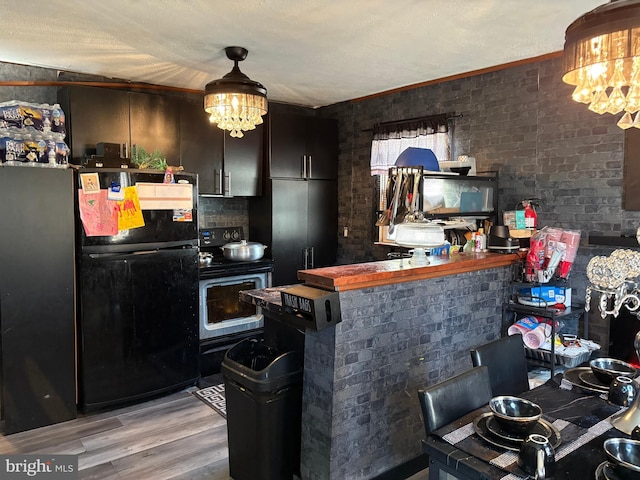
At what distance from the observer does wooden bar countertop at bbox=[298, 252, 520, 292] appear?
2.27 m

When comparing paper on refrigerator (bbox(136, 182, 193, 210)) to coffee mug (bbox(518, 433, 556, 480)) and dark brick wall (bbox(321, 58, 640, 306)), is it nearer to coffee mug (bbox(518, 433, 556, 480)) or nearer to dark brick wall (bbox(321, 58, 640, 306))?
dark brick wall (bbox(321, 58, 640, 306))

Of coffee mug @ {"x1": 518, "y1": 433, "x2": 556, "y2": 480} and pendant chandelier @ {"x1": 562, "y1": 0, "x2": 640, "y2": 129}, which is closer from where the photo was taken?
coffee mug @ {"x1": 518, "y1": 433, "x2": 556, "y2": 480}

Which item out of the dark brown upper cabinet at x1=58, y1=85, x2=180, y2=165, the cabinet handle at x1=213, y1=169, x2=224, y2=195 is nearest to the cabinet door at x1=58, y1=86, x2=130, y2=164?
the dark brown upper cabinet at x1=58, y1=85, x2=180, y2=165

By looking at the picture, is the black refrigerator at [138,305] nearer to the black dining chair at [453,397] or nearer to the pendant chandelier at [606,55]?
the black dining chair at [453,397]

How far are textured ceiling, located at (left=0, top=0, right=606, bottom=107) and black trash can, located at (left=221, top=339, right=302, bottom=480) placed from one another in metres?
1.91

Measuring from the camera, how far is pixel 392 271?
2.44 metres

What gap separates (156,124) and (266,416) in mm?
2867

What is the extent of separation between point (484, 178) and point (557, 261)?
868 mm

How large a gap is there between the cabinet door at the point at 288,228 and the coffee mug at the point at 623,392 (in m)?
3.36

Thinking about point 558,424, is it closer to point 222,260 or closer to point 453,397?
point 453,397

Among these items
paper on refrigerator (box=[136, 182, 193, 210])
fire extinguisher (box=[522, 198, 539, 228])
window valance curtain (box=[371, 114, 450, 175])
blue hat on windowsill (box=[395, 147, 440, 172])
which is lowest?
fire extinguisher (box=[522, 198, 539, 228])

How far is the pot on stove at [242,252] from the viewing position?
4.36 metres

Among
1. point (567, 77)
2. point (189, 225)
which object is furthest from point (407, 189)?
point (189, 225)

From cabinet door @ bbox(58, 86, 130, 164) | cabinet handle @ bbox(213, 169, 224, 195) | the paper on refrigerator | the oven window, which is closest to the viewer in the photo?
the paper on refrigerator
